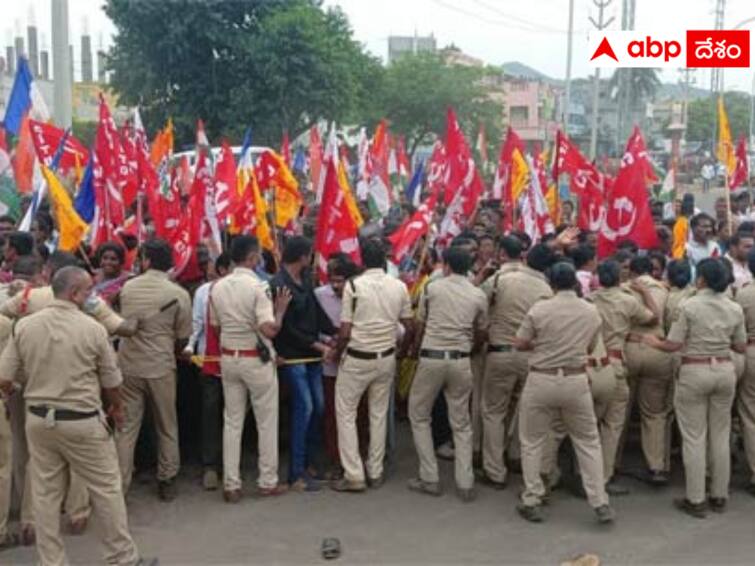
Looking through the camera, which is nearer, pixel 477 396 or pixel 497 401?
pixel 497 401

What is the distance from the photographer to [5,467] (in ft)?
19.3

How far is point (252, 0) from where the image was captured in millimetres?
25938

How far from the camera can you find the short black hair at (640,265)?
704 centimetres

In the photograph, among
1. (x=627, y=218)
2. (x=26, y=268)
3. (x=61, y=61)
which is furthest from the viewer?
(x=61, y=61)

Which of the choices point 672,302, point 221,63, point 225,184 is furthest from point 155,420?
point 221,63

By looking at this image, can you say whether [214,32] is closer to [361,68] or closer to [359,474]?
[361,68]

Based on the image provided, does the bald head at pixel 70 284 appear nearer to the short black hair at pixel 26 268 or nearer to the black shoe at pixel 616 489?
the short black hair at pixel 26 268

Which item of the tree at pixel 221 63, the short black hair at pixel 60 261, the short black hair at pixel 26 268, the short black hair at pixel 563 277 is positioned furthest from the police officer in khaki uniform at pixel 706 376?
the tree at pixel 221 63

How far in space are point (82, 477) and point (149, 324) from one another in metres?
1.46

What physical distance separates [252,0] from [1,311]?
71.2 ft

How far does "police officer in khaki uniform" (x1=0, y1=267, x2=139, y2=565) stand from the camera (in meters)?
5.14

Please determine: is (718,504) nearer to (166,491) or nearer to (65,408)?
(166,491)

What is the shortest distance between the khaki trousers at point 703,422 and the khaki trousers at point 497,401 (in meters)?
1.15

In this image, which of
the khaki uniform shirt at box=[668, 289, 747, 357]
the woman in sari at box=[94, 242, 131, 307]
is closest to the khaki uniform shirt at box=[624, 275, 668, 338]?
the khaki uniform shirt at box=[668, 289, 747, 357]
